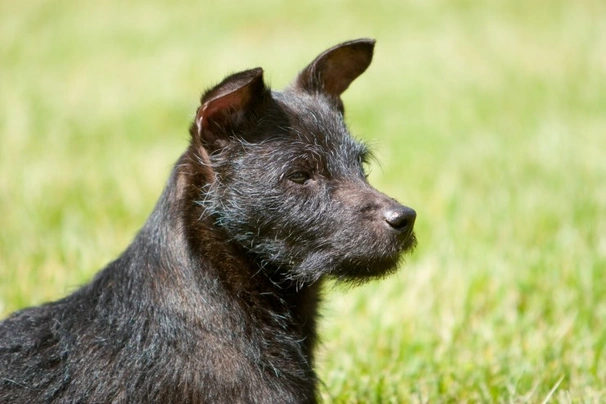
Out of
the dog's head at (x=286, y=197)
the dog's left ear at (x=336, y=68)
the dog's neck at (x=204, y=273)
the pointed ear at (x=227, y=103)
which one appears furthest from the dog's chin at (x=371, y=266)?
the dog's left ear at (x=336, y=68)

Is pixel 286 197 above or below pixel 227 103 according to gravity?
below

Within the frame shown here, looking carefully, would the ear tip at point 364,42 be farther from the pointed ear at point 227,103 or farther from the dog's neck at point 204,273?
the dog's neck at point 204,273

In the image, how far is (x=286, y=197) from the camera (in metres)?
4.38

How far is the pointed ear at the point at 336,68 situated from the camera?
16.5 feet

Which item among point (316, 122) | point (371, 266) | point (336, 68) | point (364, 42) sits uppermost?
point (364, 42)

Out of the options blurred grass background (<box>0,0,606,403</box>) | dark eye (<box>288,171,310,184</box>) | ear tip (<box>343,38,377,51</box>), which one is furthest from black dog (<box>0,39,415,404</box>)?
ear tip (<box>343,38,377,51</box>)

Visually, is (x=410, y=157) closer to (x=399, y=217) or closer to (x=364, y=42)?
(x=364, y=42)

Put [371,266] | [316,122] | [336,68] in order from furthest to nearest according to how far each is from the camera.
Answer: [336,68] → [316,122] → [371,266]

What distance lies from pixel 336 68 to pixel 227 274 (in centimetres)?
152

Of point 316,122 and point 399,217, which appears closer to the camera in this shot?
point 399,217

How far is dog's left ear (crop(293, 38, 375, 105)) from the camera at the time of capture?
5.03 m

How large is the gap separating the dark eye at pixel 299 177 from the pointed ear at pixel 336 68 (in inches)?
31.8

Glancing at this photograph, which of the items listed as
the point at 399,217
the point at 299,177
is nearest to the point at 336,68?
the point at 299,177

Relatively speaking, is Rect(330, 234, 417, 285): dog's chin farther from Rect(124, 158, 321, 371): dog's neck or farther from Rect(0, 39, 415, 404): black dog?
Rect(124, 158, 321, 371): dog's neck
